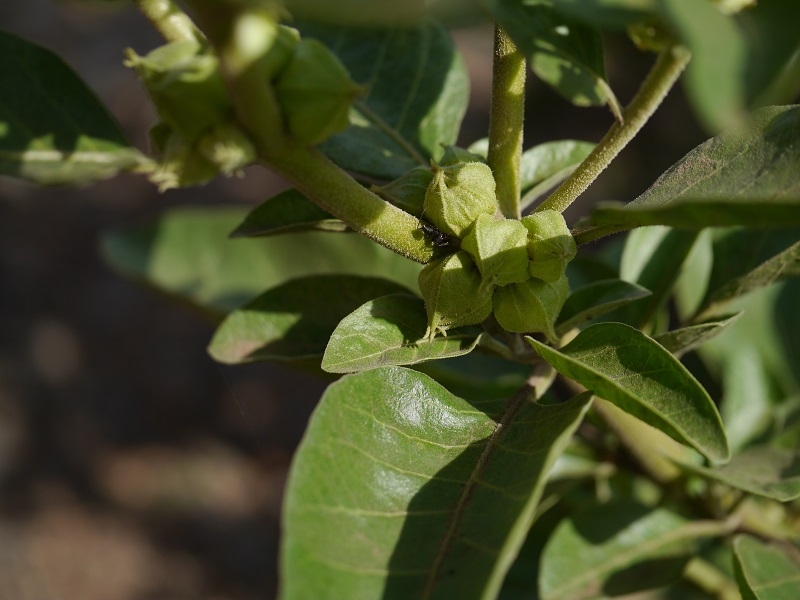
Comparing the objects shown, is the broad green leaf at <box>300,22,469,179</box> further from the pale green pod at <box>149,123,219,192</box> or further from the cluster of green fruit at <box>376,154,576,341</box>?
the pale green pod at <box>149,123,219,192</box>

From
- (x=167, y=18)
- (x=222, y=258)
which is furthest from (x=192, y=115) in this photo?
(x=222, y=258)

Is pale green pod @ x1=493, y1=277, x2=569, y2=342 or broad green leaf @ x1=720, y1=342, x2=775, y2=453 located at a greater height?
pale green pod @ x1=493, y1=277, x2=569, y2=342

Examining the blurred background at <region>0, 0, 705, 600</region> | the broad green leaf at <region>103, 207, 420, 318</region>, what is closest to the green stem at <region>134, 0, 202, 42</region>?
the broad green leaf at <region>103, 207, 420, 318</region>

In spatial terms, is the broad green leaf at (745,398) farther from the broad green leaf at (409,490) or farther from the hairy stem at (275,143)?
the hairy stem at (275,143)

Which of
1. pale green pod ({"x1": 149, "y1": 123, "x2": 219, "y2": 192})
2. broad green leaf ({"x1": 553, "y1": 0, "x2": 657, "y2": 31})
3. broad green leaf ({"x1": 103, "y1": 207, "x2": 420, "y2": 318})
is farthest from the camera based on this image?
broad green leaf ({"x1": 103, "y1": 207, "x2": 420, "y2": 318})

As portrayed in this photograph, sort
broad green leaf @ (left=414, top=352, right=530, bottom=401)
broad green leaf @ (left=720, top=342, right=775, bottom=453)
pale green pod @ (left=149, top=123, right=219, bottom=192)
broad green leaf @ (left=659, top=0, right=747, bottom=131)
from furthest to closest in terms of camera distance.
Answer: broad green leaf @ (left=720, top=342, right=775, bottom=453), broad green leaf @ (left=414, top=352, right=530, bottom=401), pale green pod @ (left=149, top=123, right=219, bottom=192), broad green leaf @ (left=659, top=0, right=747, bottom=131)

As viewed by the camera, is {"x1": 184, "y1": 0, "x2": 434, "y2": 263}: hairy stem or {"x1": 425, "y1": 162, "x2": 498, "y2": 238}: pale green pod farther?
{"x1": 425, "y1": 162, "x2": 498, "y2": 238}: pale green pod

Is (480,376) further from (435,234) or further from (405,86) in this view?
(435,234)

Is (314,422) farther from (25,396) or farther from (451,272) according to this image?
(25,396)
